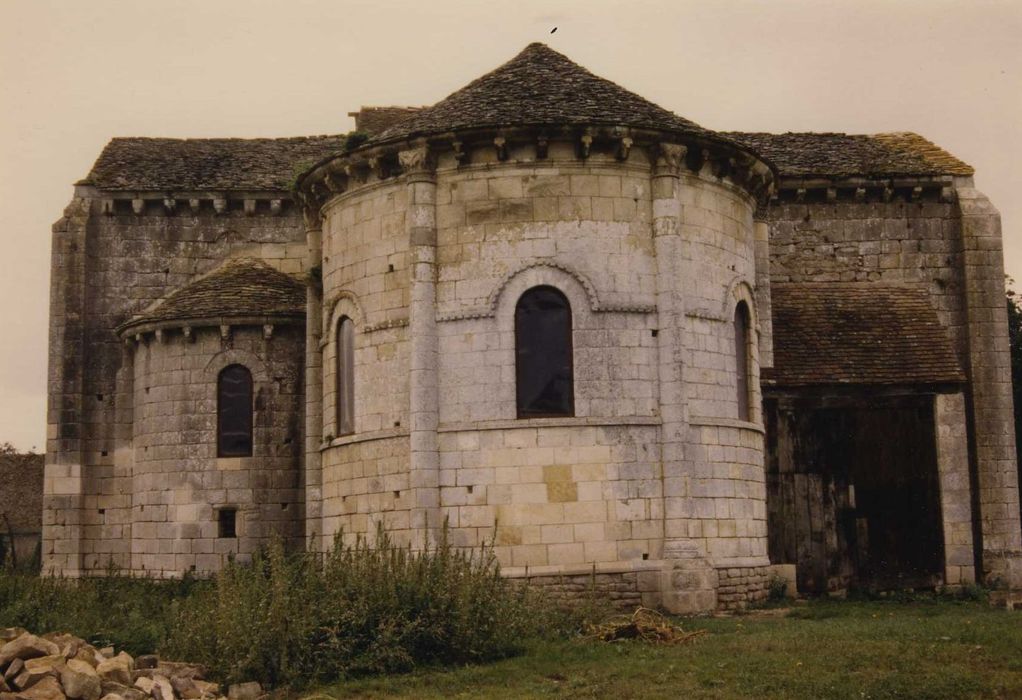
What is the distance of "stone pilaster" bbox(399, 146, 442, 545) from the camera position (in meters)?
16.6

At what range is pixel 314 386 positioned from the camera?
19672 millimetres

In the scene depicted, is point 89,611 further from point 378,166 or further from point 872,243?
point 872,243

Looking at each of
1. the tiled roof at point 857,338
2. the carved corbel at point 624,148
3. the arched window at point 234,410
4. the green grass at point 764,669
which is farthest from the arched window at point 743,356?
the arched window at point 234,410

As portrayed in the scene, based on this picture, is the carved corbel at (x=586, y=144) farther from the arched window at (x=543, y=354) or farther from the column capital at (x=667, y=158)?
the arched window at (x=543, y=354)

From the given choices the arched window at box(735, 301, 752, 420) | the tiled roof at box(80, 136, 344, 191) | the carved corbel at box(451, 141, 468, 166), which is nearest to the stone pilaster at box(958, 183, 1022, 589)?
the arched window at box(735, 301, 752, 420)

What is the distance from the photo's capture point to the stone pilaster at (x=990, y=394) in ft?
72.2

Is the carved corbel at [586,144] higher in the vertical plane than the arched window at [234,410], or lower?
higher

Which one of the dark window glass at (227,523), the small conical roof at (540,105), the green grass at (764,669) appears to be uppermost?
the small conical roof at (540,105)

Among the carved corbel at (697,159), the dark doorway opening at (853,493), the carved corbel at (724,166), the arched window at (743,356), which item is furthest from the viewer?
the dark doorway opening at (853,493)

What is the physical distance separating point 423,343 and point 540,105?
12.1 feet

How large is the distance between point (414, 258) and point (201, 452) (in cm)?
713

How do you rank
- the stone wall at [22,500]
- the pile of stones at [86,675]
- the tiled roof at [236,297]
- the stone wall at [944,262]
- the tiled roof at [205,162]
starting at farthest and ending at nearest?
1. the stone wall at [22,500]
2. the tiled roof at [205,162]
3. the stone wall at [944,262]
4. the tiled roof at [236,297]
5. the pile of stones at [86,675]

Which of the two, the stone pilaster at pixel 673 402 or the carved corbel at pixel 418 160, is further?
the carved corbel at pixel 418 160

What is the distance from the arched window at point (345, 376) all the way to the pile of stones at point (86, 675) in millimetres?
6224
